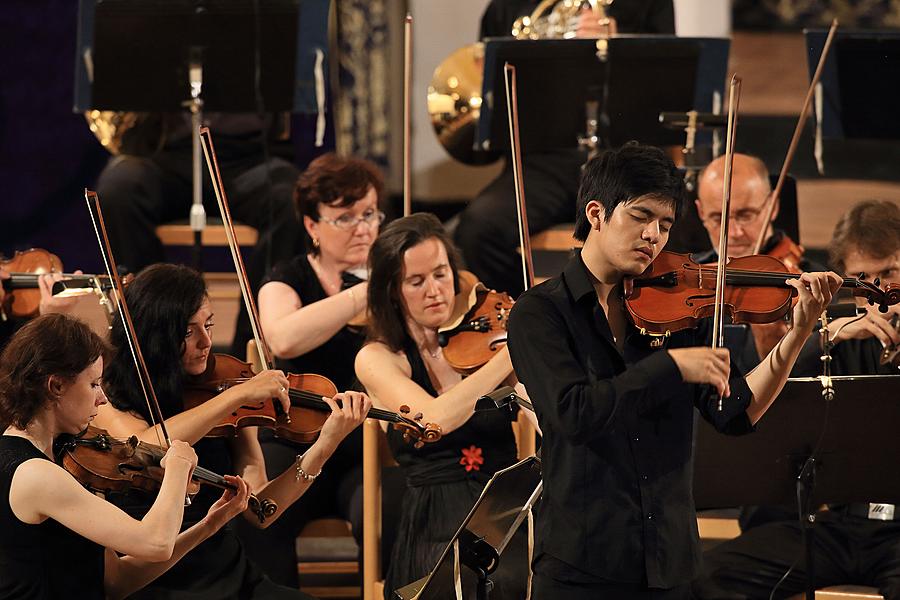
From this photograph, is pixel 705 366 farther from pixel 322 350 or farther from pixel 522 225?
pixel 322 350

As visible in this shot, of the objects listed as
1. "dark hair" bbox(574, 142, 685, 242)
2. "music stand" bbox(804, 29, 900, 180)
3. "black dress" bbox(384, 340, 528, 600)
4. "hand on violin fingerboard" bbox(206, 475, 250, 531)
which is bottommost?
"black dress" bbox(384, 340, 528, 600)

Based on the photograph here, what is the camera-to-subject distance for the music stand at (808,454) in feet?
7.88

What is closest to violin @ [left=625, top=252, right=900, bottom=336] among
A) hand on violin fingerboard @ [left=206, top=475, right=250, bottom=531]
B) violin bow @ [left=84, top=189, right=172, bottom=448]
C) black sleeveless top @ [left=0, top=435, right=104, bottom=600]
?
hand on violin fingerboard @ [left=206, top=475, right=250, bottom=531]

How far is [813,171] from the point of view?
529cm

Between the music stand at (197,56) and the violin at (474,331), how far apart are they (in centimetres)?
112

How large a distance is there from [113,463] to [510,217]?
6.26 feet

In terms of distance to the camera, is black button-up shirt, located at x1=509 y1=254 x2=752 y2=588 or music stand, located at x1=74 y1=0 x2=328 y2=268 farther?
music stand, located at x1=74 y1=0 x2=328 y2=268

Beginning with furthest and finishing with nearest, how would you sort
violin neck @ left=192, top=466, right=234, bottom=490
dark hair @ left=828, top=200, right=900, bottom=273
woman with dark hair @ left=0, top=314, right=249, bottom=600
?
1. dark hair @ left=828, top=200, right=900, bottom=273
2. violin neck @ left=192, top=466, right=234, bottom=490
3. woman with dark hair @ left=0, top=314, right=249, bottom=600

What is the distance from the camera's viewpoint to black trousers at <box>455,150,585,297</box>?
376cm

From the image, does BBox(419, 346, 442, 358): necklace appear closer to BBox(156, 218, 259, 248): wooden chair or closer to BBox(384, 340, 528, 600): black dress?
BBox(384, 340, 528, 600): black dress

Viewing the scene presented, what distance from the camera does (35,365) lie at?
2.01m

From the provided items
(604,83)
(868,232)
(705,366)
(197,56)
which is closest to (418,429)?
(705,366)

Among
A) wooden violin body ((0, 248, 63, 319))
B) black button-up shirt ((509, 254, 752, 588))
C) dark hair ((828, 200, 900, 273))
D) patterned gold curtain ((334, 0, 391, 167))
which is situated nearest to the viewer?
black button-up shirt ((509, 254, 752, 588))

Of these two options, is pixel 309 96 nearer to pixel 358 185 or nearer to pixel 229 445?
pixel 358 185
